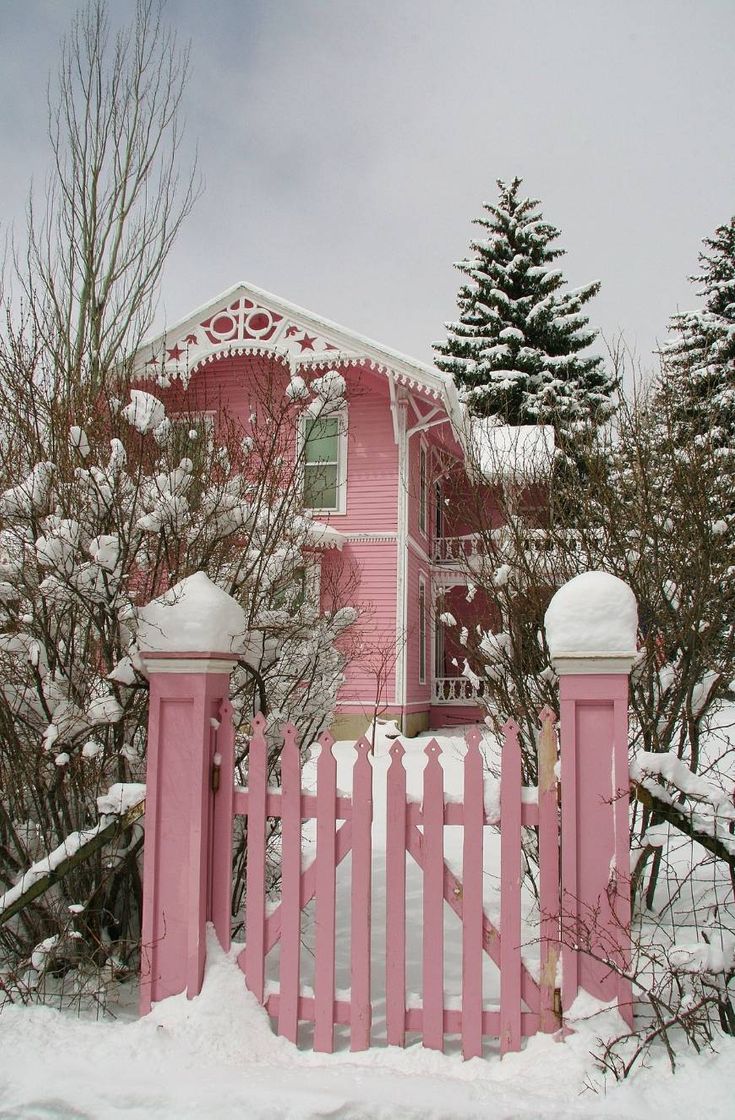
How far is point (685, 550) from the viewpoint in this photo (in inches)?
205

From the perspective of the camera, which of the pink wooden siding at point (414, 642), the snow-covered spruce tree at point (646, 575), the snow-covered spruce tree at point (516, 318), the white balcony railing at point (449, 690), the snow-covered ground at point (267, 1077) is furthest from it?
the snow-covered spruce tree at point (516, 318)

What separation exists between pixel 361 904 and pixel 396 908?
0.13 metres

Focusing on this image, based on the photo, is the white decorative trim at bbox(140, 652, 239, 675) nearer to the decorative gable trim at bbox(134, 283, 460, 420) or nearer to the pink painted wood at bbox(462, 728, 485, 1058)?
the pink painted wood at bbox(462, 728, 485, 1058)

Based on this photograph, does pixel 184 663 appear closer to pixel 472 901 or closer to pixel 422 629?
pixel 472 901

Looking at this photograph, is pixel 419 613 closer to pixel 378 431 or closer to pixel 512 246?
pixel 378 431

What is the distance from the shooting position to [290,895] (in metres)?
3.28

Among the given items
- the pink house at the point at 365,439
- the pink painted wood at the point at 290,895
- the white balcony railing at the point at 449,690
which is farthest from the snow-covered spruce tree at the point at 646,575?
the white balcony railing at the point at 449,690

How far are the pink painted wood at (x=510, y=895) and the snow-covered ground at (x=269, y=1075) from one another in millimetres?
98

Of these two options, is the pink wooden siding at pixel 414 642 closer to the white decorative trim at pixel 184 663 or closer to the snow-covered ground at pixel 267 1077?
the white decorative trim at pixel 184 663

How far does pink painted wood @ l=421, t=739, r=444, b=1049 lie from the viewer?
309cm

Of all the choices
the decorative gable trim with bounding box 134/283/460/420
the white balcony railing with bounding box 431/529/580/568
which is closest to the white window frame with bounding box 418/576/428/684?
the decorative gable trim with bounding box 134/283/460/420

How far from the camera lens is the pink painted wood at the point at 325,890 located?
3.19 meters

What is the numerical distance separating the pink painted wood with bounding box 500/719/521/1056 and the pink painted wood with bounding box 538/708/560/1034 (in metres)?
0.08

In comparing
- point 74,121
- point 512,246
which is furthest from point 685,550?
point 512,246
